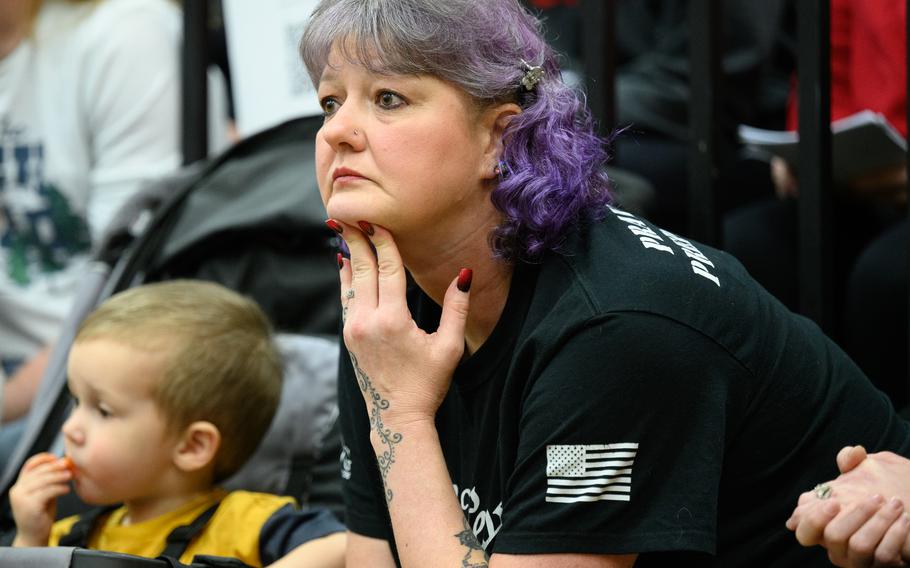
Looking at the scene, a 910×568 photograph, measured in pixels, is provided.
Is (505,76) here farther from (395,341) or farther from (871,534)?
(871,534)

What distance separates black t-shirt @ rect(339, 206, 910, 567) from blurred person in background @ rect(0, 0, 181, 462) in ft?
4.75

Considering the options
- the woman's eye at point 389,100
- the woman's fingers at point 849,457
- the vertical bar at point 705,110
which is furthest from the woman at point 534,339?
the vertical bar at point 705,110

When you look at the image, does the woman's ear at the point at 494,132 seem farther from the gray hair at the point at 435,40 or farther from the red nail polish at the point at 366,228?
the red nail polish at the point at 366,228

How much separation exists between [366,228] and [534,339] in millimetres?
248

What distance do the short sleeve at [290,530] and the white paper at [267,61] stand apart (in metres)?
1.16

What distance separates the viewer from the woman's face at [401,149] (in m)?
1.41

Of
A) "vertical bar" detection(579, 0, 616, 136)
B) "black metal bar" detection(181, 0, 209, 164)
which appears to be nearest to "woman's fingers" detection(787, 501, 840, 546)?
"vertical bar" detection(579, 0, 616, 136)

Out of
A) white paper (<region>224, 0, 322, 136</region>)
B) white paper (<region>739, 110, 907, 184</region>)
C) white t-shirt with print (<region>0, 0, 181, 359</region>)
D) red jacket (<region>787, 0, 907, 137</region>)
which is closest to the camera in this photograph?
white paper (<region>739, 110, 907, 184</region>)

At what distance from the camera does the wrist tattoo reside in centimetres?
143

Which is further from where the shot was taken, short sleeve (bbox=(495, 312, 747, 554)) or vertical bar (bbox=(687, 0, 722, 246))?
vertical bar (bbox=(687, 0, 722, 246))

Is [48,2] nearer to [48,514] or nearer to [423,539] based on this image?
[48,514]

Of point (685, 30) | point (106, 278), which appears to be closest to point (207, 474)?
point (106, 278)

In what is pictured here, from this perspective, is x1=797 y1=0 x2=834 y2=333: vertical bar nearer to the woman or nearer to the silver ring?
the woman

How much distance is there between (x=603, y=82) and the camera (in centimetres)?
235
